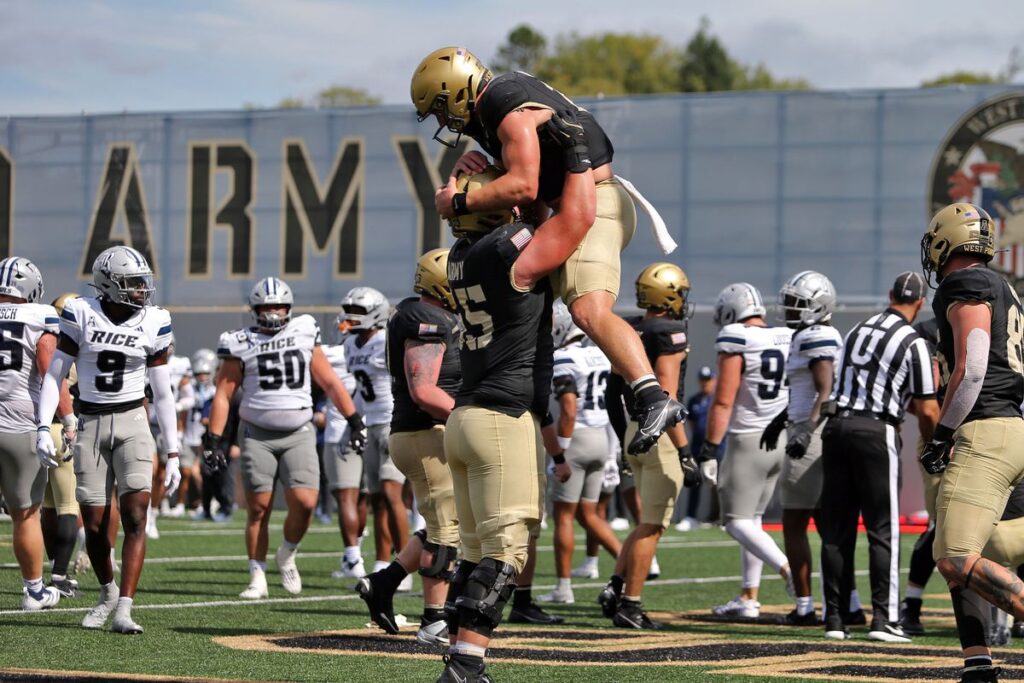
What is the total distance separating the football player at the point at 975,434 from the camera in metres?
6.30

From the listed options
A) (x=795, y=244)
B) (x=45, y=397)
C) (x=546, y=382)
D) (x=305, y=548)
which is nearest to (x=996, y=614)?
(x=546, y=382)

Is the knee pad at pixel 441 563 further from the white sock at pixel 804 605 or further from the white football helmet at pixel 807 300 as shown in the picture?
the white football helmet at pixel 807 300

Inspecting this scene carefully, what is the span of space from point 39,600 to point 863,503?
479 centimetres

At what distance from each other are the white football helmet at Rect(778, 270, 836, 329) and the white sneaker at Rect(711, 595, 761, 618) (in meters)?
1.76

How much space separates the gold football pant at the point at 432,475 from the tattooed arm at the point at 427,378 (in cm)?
18

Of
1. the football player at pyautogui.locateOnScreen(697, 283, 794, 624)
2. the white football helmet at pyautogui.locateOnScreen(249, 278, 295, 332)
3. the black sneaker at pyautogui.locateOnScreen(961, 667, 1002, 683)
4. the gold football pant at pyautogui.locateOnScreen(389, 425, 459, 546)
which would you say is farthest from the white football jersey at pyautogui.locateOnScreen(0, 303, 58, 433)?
the black sneaker at pyautogui.locateOnScreen(961, 667, 1002, 683)

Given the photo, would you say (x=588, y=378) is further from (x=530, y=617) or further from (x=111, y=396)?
(x=111, y=396)

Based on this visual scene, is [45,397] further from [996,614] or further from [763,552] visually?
[996,614]

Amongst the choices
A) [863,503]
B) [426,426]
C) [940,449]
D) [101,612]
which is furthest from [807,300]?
[101,612]

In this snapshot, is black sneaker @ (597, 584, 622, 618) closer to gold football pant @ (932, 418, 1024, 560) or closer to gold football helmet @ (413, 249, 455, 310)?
gold football helmet @ (413, 249, 455, 310)

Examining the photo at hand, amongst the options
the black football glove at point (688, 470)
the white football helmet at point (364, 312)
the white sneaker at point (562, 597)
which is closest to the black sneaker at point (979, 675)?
the black football glove at point (688, 470)

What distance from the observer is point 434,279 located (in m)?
8.45

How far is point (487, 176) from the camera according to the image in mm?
5859

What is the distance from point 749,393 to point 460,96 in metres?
4.78
